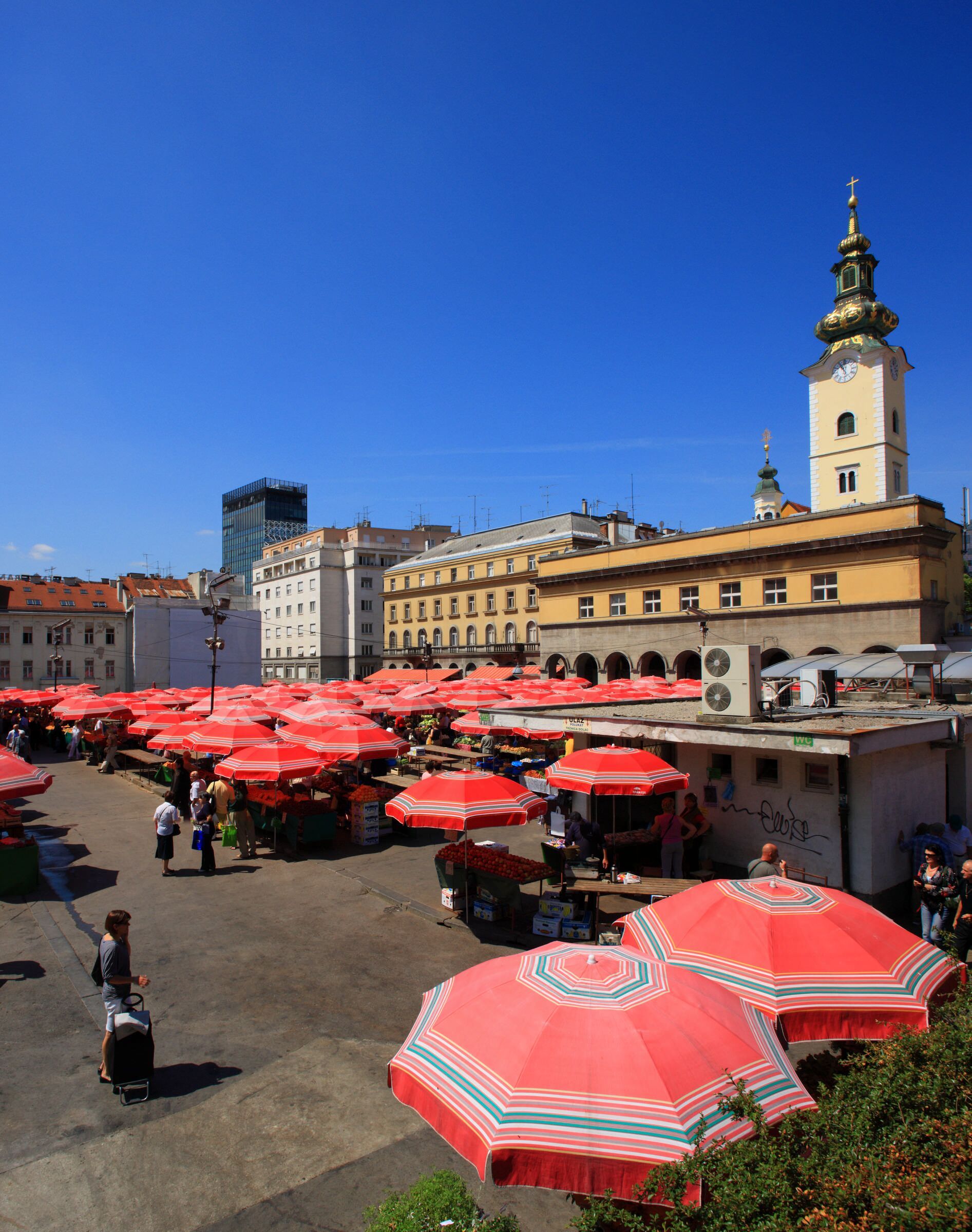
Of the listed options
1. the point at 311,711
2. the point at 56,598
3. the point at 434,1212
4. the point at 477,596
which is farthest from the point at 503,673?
the point at 434,1212

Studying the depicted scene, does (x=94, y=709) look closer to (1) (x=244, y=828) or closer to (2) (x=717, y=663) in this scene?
(1) (x=244, y=828)

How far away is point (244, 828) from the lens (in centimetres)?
1548

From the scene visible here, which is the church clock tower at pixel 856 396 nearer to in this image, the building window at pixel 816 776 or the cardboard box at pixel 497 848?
the building window at pixel 816 776

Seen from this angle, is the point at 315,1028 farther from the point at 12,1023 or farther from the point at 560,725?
the point at 560,725

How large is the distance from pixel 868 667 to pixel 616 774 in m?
19.2

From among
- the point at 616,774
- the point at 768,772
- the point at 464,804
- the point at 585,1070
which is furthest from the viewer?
the point at 768,772

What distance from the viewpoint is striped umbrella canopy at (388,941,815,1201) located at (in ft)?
11.9

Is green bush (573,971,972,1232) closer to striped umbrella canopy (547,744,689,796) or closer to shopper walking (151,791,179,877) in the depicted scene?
striped umbrella canopy (547,744,689,796)

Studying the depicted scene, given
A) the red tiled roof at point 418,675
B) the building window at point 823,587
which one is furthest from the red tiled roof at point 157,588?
the building window at point 823,587

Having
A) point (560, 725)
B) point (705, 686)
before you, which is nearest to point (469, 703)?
point (560, 725)

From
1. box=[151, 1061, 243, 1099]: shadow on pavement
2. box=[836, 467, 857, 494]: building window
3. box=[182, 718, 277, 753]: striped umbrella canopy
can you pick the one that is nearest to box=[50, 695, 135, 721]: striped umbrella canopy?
box=[182, 718, 277, 753]: striped umbrella canopy

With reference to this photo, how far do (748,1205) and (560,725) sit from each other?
11016 millimetres

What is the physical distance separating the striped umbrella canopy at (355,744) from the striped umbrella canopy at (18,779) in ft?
17.5

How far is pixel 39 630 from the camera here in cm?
7100
